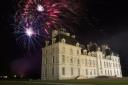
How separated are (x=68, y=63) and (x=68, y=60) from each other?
0.82m

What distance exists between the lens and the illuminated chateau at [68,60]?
156 feet

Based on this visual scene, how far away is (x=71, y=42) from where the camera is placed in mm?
51812

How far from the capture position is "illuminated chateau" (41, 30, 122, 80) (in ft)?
156

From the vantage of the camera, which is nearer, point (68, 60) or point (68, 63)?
point (68, 63)

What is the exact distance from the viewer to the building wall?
156 ft

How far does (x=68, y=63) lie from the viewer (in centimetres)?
4888

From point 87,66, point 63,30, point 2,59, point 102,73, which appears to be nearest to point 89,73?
point 87,66

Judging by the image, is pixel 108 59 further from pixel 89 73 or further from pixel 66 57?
pixel 66 57

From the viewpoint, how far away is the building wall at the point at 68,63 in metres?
47.5

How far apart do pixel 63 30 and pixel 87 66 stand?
1325 cm

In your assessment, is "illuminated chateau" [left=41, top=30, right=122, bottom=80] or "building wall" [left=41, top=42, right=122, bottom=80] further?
"illuminated chateau" [left=41, top=30, right=122, bottom=80]

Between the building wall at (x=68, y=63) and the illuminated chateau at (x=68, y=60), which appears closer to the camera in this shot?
the building wall at (x=68, y=63)

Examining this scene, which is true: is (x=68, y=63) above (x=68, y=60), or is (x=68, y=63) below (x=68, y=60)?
below

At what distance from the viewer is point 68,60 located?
1935 inches
